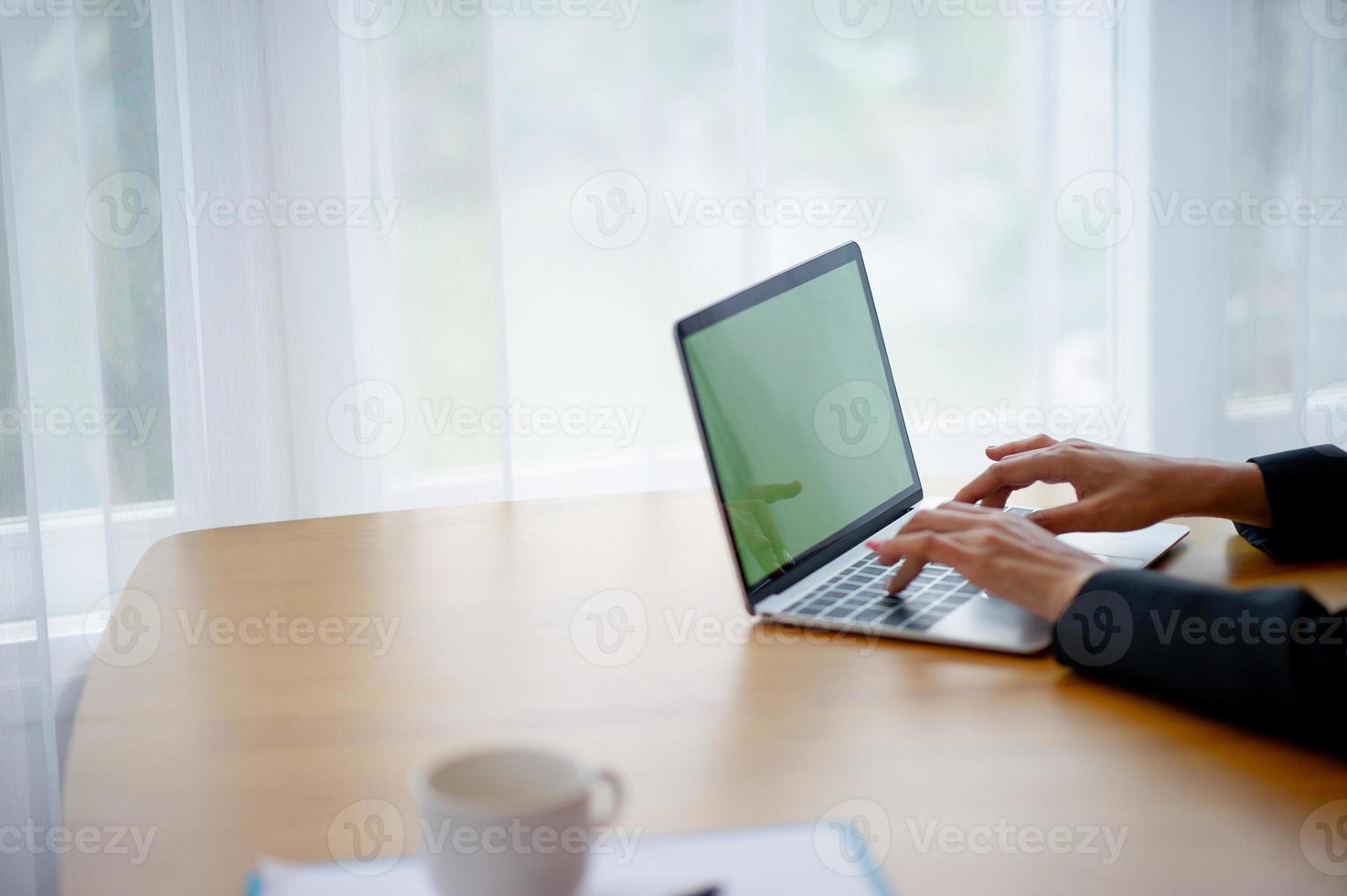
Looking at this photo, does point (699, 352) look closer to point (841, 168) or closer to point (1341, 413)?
point (841, 168)

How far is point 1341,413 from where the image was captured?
270cm

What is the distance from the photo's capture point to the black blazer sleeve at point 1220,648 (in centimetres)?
70

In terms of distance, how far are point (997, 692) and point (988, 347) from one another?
184 centimetres
